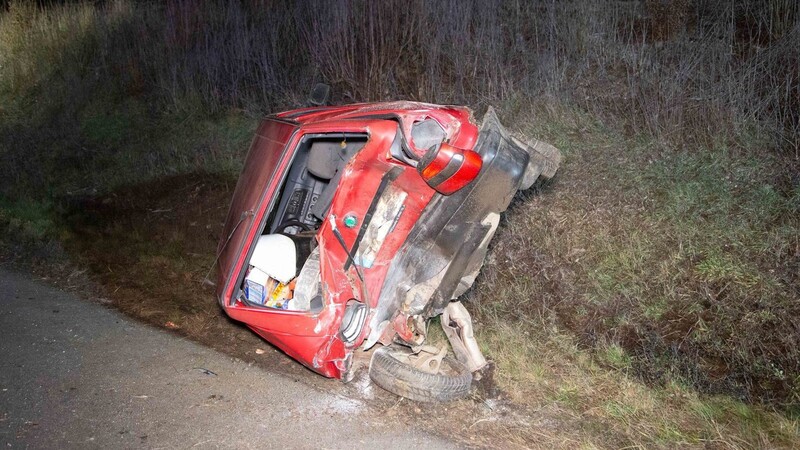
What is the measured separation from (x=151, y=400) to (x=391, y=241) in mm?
1893

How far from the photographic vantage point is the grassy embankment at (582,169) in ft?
14.9

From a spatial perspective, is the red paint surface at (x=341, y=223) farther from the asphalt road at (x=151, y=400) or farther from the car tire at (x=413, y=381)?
the asphalt road at (x=151, y=400)

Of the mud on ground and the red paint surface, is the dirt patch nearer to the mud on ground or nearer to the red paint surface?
the mud on ground

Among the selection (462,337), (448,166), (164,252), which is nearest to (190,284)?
(164,252)

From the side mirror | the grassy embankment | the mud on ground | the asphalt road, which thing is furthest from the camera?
the grassy embankment

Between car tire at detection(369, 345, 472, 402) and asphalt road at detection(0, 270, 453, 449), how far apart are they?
0.20m

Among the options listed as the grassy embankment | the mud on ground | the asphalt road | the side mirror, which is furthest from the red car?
the grassy embankment

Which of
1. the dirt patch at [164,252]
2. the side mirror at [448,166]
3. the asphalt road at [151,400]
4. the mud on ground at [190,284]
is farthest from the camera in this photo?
the dirt patch at [164,252]

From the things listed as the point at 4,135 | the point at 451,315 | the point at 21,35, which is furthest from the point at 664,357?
the point at 21,35

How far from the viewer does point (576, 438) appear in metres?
3.95

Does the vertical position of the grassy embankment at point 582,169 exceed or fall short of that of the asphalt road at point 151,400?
it exceeds it

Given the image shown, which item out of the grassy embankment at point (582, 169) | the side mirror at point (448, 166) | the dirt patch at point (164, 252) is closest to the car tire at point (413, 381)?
the grassy embankment at point (582, 169)

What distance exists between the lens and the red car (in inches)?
159

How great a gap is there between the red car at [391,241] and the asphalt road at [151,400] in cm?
34
